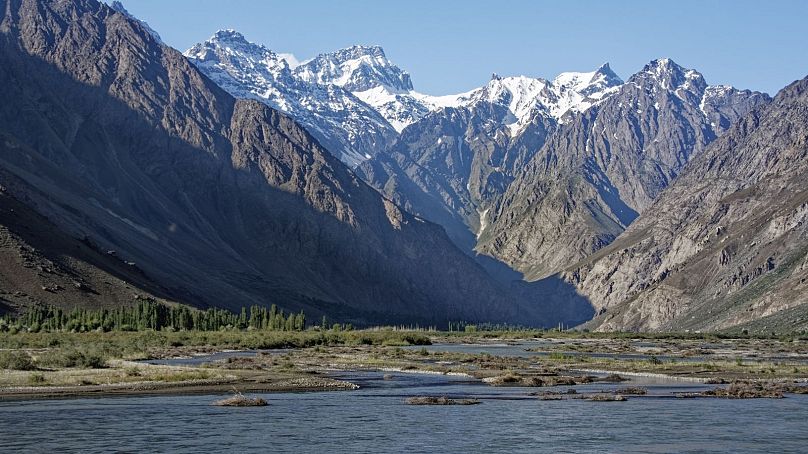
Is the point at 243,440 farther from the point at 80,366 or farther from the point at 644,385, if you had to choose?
the point at 80,366

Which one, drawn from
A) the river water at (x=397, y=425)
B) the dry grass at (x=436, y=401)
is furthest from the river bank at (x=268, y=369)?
the dry grass at (x=436, y=401)

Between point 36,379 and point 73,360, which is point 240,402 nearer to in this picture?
point 36,379

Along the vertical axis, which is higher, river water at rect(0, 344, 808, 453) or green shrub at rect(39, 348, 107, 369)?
green shrub at rect(39, 348, 107, 369)

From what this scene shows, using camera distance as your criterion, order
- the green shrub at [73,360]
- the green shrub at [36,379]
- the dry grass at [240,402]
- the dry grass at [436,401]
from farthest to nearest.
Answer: the green shrub at [73,360] < the green shrub at [36,379] < the dry grass at [436,401] < the dry grass at [240,402]

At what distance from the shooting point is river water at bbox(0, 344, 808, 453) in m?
56.2

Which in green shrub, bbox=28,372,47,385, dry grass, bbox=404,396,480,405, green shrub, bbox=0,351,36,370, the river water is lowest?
the river water

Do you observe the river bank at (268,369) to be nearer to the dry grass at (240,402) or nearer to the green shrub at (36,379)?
the green shrub at (36,379)

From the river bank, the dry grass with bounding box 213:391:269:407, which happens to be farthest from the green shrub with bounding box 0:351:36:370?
the dry grass with bounding box 213:391:269:407

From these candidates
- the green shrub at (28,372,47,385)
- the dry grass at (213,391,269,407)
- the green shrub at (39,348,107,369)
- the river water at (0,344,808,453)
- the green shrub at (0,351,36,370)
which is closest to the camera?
the river water at (0,344,808,453)

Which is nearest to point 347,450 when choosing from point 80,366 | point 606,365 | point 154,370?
point 154,370

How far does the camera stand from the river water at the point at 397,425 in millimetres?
56219

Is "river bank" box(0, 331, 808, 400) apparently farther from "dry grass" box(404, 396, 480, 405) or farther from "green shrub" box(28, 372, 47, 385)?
"dry grass" box(404, 396, 480, 405)

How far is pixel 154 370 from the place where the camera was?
331ft

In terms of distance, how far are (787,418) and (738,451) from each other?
14.6m
